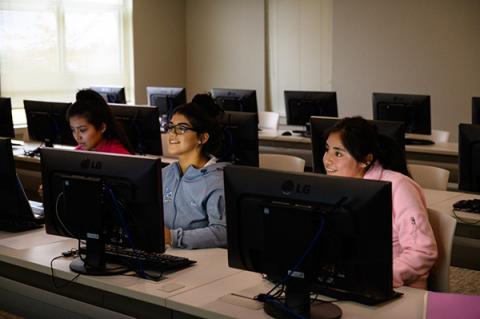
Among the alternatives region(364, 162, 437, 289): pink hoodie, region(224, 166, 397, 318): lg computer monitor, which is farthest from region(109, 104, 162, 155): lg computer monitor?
region(224, 166, 397, 318): lg computer monitor

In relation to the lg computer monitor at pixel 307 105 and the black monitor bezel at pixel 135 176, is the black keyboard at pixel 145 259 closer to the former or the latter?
the black monitor bezel at pixel 135 176

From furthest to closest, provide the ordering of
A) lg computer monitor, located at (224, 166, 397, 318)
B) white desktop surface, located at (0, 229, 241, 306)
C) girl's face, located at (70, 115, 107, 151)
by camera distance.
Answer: girl's face, located at (70, 115, 107, 151), white desktop surface, located at (0, 229, 241, 306), lg computer monitor, located at (224, 166, 397, 318)

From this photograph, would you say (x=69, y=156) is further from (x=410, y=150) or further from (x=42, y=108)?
(x=410, y=150)

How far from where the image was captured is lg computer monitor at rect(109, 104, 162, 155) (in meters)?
4.66

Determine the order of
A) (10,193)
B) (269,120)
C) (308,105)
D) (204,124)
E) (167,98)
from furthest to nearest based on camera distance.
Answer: (269,120)
(167,98)
(308,105)
(204,124)
(10,193)

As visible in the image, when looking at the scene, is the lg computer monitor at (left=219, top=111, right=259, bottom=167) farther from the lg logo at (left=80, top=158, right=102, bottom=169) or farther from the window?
the window

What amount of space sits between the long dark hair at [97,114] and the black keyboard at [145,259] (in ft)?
3.67

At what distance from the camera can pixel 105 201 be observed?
245 centimetres

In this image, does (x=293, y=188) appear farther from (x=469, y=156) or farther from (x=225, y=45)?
(x=225, y=45)

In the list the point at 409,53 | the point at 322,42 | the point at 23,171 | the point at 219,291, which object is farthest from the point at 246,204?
the point at 322,42

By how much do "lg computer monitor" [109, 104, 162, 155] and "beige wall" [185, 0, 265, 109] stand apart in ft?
14.1

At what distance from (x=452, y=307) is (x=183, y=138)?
137 centimetres

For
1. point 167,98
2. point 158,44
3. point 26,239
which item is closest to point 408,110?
point 167,98

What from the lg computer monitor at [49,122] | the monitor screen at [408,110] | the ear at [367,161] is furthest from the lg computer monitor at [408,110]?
the ear at [367,161]
